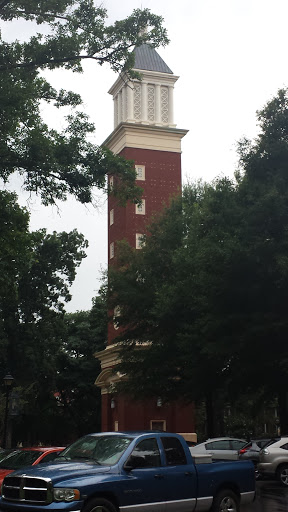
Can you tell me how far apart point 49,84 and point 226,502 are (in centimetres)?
1525

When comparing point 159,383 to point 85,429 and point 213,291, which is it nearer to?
point 213,291

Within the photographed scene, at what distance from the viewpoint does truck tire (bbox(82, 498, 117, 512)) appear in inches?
383

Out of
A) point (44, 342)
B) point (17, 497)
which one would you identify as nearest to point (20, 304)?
point (44, 342)

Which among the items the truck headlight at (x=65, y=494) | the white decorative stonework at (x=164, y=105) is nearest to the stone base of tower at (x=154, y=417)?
the white decorative stonework at (x=164, y=105)

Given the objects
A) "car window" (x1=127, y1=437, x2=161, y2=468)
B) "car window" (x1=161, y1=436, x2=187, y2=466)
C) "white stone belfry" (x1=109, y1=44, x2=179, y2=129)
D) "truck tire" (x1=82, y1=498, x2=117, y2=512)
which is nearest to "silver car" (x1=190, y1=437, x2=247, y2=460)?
"car window" (x1=161, y1=436, x2=187, y2=466)

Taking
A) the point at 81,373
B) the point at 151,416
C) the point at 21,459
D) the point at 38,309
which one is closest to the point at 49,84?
the point at 21,459

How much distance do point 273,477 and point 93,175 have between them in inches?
417

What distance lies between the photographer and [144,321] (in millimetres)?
36781

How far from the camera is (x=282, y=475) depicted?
66.5 feet

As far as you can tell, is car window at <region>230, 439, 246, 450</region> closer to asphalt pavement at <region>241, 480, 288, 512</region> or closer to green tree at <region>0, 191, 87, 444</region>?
asphalt pavement at <region>241, 480, 288, 512</region>

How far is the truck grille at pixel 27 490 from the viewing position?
9.65m

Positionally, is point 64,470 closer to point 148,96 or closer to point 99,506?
point 99,506

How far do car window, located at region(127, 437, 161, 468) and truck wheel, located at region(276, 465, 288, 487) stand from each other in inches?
403

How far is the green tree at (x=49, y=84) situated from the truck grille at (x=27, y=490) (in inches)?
490
